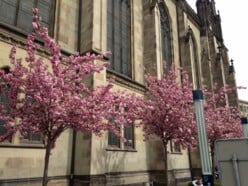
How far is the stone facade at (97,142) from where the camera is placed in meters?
8.84

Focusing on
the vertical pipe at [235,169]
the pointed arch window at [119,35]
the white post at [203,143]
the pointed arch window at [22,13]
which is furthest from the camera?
the pointed arch window at [119,35]

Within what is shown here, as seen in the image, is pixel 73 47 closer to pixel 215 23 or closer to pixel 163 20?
pixel 163 20

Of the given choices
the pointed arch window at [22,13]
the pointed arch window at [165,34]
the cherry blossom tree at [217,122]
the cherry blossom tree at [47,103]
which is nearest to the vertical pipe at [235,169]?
the cherry blossom tree at [47,103]

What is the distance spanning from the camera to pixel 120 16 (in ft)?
53.7

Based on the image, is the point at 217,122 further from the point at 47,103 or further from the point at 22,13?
the point at 47,103

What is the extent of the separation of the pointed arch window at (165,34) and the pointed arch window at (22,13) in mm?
11328

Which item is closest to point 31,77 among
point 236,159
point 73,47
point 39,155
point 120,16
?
point 39,155

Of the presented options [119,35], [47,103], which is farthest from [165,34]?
[47,103]

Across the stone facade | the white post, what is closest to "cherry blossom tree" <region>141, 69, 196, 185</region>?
the stone facade

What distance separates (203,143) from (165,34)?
19190mm

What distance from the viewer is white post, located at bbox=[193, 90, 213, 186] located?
136 inches

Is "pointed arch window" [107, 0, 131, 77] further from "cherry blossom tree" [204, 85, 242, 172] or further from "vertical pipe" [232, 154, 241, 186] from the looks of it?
"vertical pipe" [232, 154, 241, 186]

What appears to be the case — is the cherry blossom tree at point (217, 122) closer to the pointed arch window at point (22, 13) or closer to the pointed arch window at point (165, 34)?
the pointed arch window at point (165, 34)

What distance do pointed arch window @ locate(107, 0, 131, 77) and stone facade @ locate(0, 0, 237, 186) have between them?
37cm
